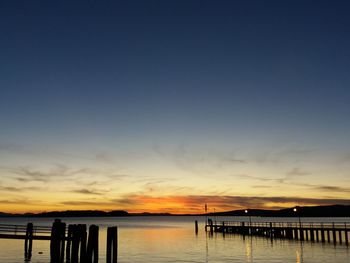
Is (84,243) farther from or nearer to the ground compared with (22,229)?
farther from the ground

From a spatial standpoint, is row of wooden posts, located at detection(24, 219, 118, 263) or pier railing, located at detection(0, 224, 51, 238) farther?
pier railing, located at detection(0, 224, 51, 238)

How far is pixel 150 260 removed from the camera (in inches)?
1881

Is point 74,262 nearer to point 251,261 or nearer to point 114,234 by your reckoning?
point 114,234

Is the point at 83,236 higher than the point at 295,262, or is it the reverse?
the point at 83,236

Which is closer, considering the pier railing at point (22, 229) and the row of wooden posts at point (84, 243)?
the row of wooden posts at point (84, 243)

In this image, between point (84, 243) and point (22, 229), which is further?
point (22, 229)

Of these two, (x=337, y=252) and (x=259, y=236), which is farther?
(x=259, y=236)

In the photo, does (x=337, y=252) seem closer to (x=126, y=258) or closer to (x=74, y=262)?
(x=126, y=258)

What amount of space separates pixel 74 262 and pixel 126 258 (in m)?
16.9

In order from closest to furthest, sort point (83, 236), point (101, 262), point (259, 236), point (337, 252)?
1. point (83, 236)
2. point (101, 262)
3. point (337, 252)
4. point (259, 236)

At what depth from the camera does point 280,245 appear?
6056 cm

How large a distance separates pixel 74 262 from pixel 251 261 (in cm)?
2132

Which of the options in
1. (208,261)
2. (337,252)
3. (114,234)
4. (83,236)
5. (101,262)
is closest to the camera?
(114,234)

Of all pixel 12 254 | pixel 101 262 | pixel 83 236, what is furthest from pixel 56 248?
pixel 12 254
